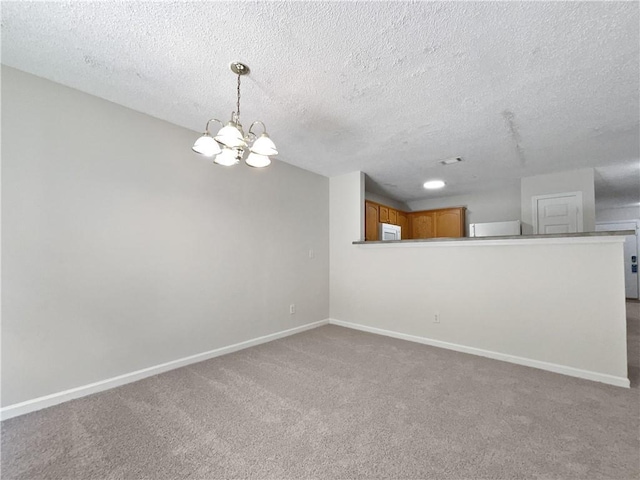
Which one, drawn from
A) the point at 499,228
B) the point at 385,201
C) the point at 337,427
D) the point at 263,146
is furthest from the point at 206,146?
the point at 385,201

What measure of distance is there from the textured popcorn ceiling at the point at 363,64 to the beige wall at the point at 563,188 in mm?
904

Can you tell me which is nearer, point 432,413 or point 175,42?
point 175,42

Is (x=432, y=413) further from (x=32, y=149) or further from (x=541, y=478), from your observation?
(x=32, y=149)

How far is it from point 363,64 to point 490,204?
15.2 feet

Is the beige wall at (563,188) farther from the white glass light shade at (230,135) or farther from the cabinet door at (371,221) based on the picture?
the white glass light shade at (230,135)

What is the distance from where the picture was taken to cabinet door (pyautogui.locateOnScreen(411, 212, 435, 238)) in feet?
18.6

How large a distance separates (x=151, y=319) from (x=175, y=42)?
221 centimetres

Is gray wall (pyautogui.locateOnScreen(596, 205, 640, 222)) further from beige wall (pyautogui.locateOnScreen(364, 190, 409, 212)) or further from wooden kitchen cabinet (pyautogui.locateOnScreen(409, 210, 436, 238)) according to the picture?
beige wall (pyautogui.locateOnScreen(364, 190, 409, 212))

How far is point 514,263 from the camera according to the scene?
9.31 ft

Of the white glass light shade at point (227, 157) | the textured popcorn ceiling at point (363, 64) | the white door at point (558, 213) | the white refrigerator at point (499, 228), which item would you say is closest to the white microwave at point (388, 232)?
the white refrigerator at point (499, 228)

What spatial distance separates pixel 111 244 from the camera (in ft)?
7.29

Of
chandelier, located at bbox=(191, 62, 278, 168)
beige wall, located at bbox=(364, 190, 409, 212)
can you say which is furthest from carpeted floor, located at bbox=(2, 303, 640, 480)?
beige wall, located at bbox=(364, 190, 409, 212)

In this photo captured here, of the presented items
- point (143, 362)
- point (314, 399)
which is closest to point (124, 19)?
point (143, 362)

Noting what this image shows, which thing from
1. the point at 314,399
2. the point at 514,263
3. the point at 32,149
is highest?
the point at 32,149
